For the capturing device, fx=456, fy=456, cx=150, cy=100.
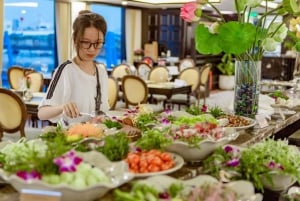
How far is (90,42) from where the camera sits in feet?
7.62

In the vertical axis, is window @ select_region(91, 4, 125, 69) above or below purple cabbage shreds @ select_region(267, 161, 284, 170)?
above

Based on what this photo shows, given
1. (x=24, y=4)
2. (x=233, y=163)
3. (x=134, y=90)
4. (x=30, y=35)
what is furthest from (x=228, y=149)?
(x=30, y=35)

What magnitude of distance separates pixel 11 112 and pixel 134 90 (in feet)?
7.33

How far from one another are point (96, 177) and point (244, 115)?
1.49 meters

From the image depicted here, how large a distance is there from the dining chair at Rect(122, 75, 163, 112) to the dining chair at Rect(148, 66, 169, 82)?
123cm

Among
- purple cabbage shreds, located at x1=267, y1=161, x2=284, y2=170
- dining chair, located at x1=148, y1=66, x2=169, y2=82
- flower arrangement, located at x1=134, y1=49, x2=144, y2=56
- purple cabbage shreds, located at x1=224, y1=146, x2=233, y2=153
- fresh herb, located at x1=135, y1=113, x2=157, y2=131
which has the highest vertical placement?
flower arrangement, located at x1=134, y1=49, x2=144, y2=56

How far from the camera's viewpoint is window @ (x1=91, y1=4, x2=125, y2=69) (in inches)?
408

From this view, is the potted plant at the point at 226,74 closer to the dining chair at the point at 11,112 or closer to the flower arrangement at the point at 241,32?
the dining chair at the point at 11,112

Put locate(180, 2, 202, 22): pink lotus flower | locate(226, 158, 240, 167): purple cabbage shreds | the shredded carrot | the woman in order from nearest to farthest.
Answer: locate(226, 158, 240, 167): purple cabbage shreds, the shredded carrot, the woman, locate(180, 2, 202, 22): pink lotus flower

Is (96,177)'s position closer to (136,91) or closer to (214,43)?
(214,43)

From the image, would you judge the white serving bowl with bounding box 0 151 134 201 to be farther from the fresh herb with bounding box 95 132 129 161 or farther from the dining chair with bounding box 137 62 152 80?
the dining chair with bounding box 137 62 152 80

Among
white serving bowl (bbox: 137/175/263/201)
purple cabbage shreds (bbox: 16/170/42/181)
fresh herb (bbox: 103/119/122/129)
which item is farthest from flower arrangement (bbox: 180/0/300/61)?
purple cabbage shreds (bbox: 16/170/42/181)

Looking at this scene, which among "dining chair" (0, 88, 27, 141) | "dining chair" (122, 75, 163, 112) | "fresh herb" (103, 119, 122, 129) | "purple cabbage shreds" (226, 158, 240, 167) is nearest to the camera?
"purple cabbage shreds" (226, 158, 240, 167)

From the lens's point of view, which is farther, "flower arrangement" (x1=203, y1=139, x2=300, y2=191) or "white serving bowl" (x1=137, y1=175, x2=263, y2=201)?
"flower arrangement" (x1=203, y1=139, x2=300, y2=191)
